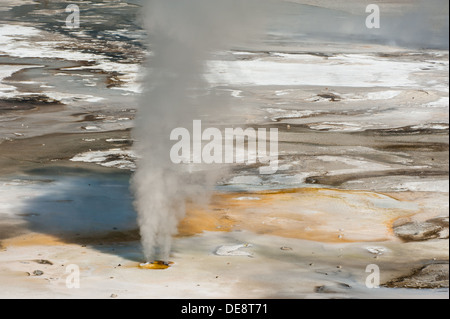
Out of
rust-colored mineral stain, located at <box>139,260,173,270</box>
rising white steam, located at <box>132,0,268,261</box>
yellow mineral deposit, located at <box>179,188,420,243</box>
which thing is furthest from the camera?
yellow mineral deposit, located at <box>179,188,420,243</box>

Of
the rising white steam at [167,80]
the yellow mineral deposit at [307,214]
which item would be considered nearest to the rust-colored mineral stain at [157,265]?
the rising white steam at [167,80]

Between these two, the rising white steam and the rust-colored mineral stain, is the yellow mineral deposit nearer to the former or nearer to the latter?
the rising white steam

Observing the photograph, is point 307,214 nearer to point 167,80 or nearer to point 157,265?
point 167,80

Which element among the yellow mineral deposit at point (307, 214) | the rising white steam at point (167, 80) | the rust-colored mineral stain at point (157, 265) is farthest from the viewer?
the yellow mineral deposit at point (307, 214)

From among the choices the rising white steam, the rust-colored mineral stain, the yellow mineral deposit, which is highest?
the rising white steam

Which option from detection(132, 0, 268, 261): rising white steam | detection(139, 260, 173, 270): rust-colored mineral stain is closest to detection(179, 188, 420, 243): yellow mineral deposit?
detection(132, 0, 268, 261): rising white steam

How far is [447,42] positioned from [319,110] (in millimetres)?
11927

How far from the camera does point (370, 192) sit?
39.9 feet

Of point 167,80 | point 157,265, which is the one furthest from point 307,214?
point 157,265

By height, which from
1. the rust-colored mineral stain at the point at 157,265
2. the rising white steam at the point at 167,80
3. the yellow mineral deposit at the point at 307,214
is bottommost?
the yellow mineral deposit at the point at 307,214

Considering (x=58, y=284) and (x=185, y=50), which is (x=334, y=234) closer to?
(x=185, y=50)

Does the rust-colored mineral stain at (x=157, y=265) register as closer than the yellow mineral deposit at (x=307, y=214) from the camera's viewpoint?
Yes

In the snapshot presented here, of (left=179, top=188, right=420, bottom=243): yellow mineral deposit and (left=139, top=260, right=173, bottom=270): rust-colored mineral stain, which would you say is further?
(left=179, top=188, right=420, bottom=243): yellow mineral deposit

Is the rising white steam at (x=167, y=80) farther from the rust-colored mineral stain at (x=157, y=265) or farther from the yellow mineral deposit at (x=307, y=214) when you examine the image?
the yellow mineral deposit at (x=307, y=214)
